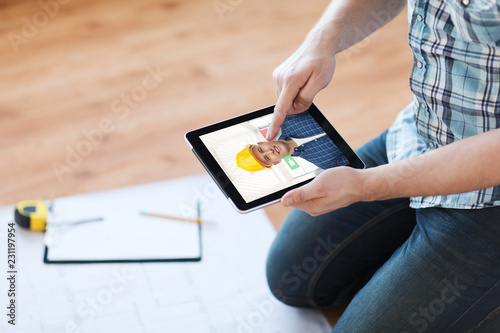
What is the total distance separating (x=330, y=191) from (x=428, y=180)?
0.45 ft

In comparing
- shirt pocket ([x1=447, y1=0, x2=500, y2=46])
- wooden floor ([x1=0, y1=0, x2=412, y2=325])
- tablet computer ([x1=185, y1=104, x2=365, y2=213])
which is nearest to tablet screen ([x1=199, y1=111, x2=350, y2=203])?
tablet computer ([x1=185, y1=104, x2=365, y2=213])

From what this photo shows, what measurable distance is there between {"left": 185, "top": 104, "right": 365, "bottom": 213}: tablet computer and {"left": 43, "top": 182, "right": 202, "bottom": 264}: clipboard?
0.33 metres

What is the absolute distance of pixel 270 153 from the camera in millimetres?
952

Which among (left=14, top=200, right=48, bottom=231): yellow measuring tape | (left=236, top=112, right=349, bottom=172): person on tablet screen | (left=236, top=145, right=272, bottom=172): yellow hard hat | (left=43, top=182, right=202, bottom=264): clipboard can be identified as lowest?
(left=43, top=182, right=202, bottom=264): clipboard

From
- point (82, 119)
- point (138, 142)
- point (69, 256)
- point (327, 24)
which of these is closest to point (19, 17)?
point (82, 119)

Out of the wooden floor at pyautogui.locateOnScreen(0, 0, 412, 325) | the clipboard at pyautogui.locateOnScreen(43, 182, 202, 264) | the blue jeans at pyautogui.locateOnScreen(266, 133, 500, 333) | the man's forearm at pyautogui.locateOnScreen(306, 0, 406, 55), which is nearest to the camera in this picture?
the blue jeans at pyautogui.locateOnScreen(266, 133, 500, 333)

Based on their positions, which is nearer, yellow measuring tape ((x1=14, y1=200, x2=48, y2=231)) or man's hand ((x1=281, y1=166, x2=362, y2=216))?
man's hand ((x1=281, y1=166, x2=362, y2=216))

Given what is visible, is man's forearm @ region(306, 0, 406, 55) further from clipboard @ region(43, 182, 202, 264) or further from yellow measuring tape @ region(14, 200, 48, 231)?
yellow measuring tape @ region(14, 200, 48, 231)

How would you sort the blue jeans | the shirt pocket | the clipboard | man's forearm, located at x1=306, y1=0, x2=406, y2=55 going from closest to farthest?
the shirt pocket
the blue jeans
man's forearm, located at x1=306, y1=0, x2=406, y2=55
the clipboard

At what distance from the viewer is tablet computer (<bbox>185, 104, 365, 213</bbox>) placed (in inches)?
35.0

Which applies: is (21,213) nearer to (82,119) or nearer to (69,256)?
(69,256)

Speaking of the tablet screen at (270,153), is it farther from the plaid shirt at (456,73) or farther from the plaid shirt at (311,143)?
the plaid shirt at (456,73)

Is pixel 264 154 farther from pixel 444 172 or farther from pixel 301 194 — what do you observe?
pixel 444 172

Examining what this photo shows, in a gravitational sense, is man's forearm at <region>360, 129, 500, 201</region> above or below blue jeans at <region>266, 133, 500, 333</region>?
above
